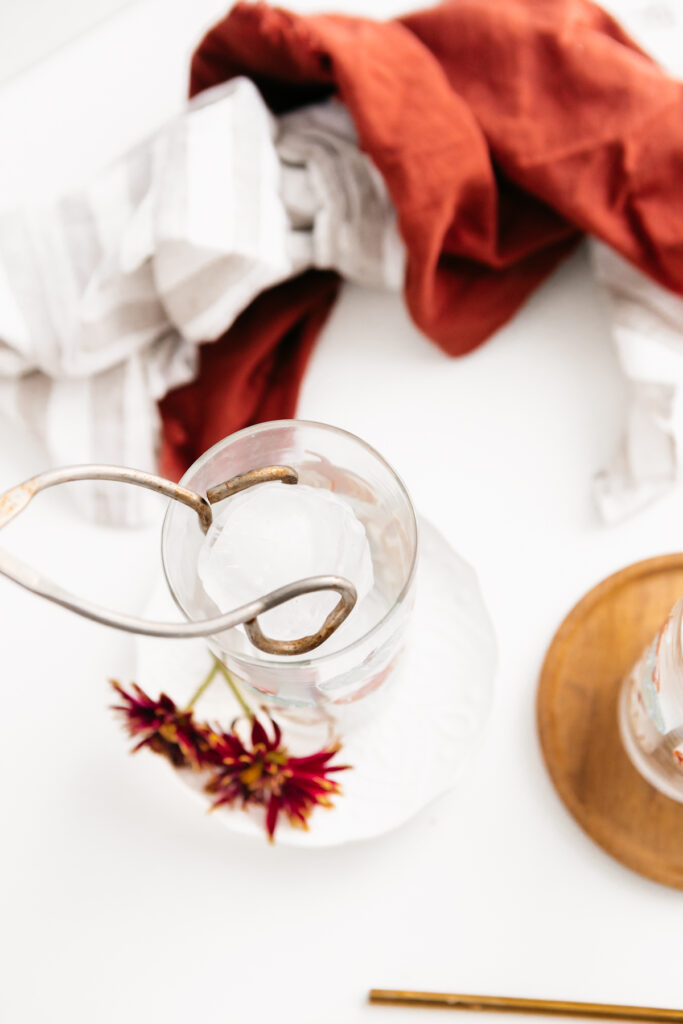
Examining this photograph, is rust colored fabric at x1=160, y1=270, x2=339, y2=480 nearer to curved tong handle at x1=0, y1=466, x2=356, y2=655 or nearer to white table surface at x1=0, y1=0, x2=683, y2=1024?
white table surface at x1=0, y1=0, x2=683, y2=1024

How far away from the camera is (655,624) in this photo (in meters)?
0.50

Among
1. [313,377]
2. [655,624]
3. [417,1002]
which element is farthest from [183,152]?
[417,1002]

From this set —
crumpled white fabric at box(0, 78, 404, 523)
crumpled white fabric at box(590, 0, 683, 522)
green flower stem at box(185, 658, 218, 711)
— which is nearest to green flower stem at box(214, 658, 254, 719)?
green flower stem at box(185, 658, 218, 711)

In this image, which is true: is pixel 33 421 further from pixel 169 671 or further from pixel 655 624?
pixel 655 624

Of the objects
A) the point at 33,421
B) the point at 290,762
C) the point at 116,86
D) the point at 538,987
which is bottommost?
the point at 538,987

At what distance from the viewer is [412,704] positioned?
1.62 ft

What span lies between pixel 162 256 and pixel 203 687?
0.82 feet

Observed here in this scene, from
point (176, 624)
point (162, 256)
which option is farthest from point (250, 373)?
point (176, 624)

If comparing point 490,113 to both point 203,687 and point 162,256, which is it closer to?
point 162,256

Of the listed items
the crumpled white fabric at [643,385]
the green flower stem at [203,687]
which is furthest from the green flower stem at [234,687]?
the crumpled white fabric at [643,385]

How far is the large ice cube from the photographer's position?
1.28 ft

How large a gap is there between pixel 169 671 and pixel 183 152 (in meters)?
0.30

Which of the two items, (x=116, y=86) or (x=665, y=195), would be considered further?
(x=116, y=86)

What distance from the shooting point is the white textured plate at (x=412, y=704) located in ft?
1.56
